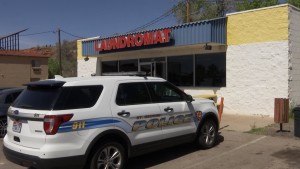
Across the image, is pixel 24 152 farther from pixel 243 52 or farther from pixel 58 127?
pixel 243 52

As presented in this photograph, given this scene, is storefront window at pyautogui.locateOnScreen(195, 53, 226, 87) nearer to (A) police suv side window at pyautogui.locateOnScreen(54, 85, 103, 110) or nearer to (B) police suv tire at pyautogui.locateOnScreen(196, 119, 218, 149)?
(B) police suv tire at pyautogui.locateOnScreen(196, 119, 218, 149)

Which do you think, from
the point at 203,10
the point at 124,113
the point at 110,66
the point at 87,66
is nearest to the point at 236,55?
the point at 110,66

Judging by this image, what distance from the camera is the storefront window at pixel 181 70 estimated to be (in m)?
16.7

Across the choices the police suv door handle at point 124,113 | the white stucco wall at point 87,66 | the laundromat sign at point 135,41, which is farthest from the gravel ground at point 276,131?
the white stucco wall at point 87,66

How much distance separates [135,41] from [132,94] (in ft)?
35.3

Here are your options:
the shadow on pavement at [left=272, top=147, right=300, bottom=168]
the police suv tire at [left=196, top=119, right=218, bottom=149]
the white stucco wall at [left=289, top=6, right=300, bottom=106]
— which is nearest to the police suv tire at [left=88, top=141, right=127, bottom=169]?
the police suv tire at [left=196, top=119, right=218, bottom=149]

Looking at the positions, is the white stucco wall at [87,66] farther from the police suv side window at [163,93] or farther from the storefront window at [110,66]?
the police suv side window at [163,93]

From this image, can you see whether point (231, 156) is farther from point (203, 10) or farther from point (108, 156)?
point (203, 10)

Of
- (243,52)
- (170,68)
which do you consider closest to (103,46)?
(170,68)

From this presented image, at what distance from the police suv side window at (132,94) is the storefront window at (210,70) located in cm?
868

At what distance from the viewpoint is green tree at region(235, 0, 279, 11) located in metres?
30.5

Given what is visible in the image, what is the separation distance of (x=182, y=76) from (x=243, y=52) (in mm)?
3437

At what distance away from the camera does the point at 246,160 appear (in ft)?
24.7

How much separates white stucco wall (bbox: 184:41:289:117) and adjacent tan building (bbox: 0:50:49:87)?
27.5m
